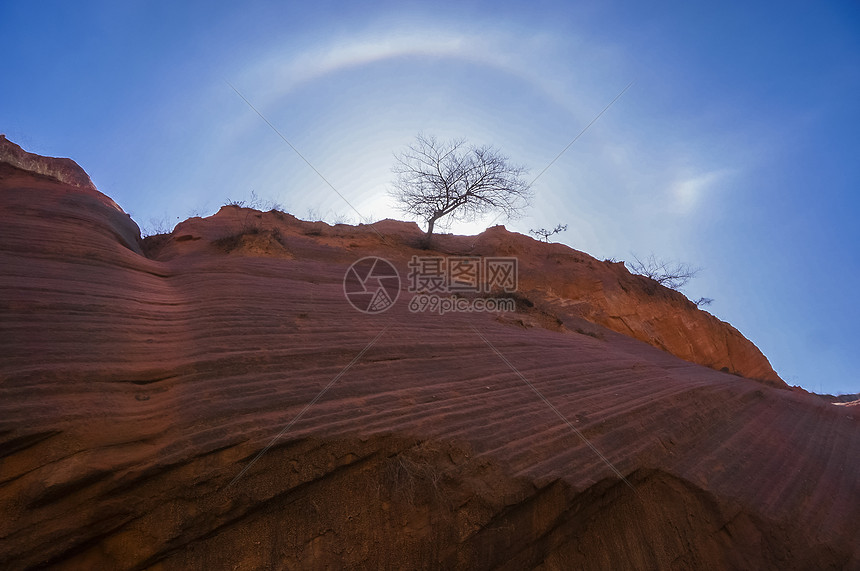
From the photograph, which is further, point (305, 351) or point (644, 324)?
point (644, 324)

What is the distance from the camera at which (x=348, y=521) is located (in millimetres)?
2512

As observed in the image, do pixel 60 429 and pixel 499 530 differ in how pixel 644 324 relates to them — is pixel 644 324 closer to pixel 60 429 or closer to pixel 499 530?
pixel 499 530

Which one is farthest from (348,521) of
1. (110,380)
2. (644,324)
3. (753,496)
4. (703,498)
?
(644,324)

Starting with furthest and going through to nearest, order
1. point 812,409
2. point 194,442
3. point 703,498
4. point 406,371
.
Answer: point 812,409 < point 406,371 < point 703,498 < point 194,442

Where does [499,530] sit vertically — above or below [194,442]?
below

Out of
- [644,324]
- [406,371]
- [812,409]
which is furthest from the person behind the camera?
[644,324]

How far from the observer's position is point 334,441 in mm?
2762

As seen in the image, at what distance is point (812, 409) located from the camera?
717 centimetres

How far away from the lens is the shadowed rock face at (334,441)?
2174 mm

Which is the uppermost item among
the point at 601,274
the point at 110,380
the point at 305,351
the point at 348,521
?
the point at 601,274

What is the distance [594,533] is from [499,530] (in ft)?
3.11

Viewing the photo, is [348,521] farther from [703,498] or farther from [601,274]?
[601,274]

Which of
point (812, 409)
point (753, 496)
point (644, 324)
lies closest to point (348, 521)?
point (753, 496)

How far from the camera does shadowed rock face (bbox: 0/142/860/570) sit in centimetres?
217
